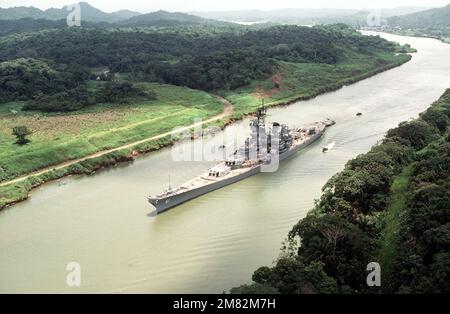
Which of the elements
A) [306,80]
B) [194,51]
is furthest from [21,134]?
[194,51]

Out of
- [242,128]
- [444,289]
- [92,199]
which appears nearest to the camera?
[444,289]

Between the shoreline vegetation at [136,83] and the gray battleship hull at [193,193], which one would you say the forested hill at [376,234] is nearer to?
the gray battleship hull at [193,193]

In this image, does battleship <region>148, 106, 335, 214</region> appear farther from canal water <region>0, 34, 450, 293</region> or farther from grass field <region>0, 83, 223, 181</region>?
grass field <region>0, 83, 223, 181</region>

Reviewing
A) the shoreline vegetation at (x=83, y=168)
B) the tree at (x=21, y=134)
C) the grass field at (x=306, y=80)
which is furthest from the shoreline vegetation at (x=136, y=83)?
the tree at (x=21, y=134)

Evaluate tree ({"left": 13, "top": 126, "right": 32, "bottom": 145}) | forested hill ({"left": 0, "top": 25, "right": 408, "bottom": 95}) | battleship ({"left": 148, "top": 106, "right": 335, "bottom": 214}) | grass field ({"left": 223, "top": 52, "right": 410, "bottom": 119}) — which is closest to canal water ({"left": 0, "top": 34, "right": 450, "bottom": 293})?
battleship ({"left": 148, "top": 106, "right": 335, "bottom": 214})
